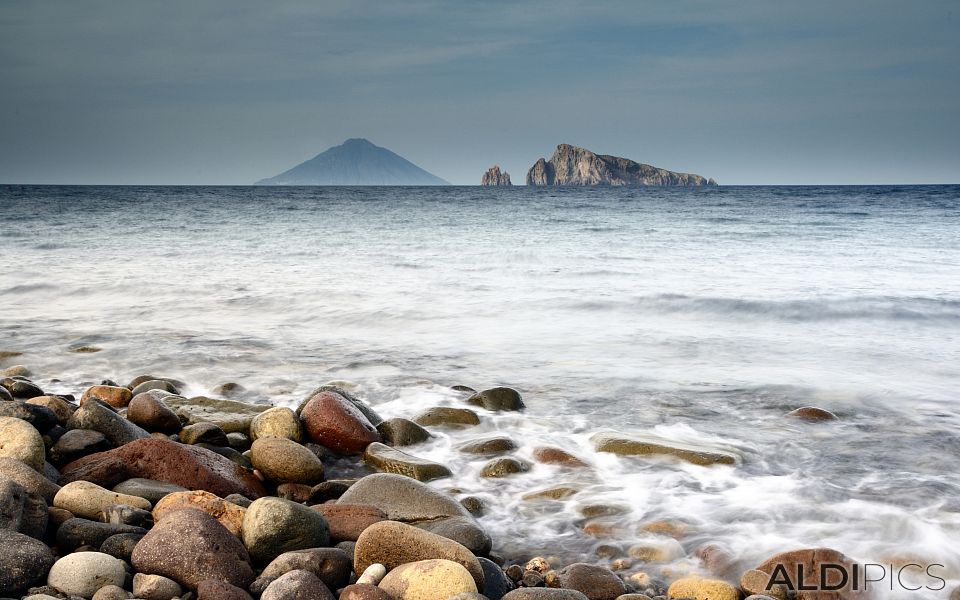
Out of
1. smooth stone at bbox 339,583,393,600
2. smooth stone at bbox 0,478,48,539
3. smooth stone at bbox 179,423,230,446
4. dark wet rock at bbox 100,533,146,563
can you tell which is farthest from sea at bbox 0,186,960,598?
smooth stone at bbox 0,478,48,539

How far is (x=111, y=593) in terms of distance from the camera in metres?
2.83

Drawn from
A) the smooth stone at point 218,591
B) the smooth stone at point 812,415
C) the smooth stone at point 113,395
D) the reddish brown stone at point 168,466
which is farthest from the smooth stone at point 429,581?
the smooth stone at point 812,415

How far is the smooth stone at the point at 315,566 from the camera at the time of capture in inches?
123

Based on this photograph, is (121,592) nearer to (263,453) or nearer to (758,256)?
(263,453)

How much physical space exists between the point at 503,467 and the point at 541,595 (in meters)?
2.02

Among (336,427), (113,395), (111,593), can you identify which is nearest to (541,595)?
(111,593)

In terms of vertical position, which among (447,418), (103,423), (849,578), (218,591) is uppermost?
(103,423)

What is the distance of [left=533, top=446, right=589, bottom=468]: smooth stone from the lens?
5.19 m

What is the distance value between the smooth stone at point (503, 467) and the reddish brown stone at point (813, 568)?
5.77 ft

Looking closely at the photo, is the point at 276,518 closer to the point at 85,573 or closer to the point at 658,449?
the point at 85,573

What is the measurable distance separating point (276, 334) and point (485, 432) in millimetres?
4733

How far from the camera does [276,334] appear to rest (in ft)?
31.9

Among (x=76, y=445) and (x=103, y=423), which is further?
(x=103, y=423)

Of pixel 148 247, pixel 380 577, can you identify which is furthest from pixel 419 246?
pixel 380 577
